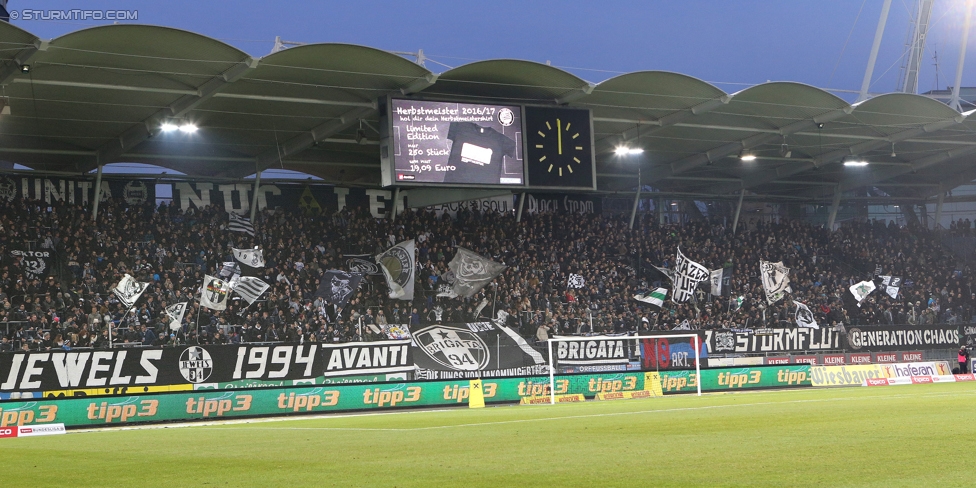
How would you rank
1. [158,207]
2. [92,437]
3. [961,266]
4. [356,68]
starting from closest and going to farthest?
[92,437], [356,68], [158,207], [961,266]

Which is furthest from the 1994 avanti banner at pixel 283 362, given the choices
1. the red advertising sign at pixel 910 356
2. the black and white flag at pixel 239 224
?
the red advertising sign at pixel 910 356

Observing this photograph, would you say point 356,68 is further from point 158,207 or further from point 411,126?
point 158,207

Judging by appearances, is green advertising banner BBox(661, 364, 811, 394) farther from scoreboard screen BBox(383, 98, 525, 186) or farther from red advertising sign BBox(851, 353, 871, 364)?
scoreboard screen BBox(383, 98, 525, 186)

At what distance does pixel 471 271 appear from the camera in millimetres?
36812

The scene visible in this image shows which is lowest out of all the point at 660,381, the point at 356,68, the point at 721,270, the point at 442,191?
the point at 660,381

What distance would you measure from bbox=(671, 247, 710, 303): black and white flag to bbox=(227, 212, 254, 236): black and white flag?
677 inches

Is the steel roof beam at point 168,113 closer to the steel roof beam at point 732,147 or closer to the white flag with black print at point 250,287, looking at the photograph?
the white flag with black print at point 250,287

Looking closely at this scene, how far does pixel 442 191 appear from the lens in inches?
1415

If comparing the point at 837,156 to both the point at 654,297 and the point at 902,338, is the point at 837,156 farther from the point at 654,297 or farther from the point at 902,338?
the point at 654,297

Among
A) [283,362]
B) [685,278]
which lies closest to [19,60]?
[283,362]

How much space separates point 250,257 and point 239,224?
244 centimetres

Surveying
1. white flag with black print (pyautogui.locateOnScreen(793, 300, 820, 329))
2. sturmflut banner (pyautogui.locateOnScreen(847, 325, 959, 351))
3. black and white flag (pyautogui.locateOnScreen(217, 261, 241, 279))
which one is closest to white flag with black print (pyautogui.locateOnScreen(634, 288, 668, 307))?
white flag with black print (pyautogui.locateOnScreen(793, 300, 820, 329))

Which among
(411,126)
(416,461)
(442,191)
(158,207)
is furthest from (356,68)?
(416,461)

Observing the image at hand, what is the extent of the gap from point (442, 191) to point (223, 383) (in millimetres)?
11928
